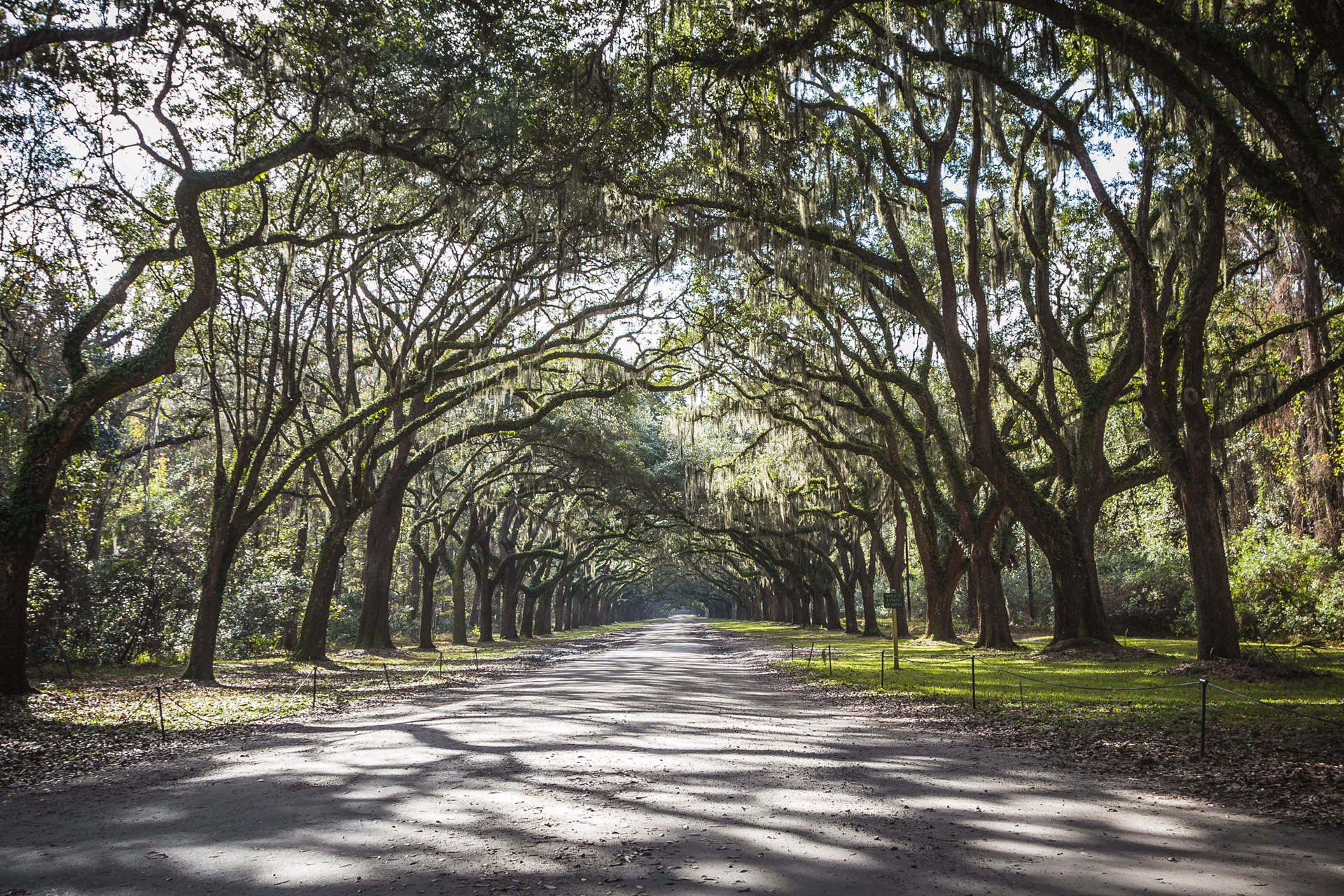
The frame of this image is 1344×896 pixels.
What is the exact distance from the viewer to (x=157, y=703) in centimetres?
1175

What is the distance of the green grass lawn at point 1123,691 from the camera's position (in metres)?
7.75

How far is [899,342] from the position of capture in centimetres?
2283

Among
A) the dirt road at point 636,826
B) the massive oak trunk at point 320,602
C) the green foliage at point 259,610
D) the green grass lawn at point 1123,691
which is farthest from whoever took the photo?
the green foliage at point 259,610

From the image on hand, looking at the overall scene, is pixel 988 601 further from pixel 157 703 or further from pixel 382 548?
pixel 157 703

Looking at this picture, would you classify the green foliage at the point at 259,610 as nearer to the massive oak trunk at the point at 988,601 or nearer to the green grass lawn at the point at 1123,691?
the green grass lawn at the point at 1123,691

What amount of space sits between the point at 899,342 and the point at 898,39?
1271 centimetres

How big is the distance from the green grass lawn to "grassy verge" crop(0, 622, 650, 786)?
8.88 meters

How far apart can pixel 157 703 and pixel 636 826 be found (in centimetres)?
1032

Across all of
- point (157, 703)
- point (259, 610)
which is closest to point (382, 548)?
point (259, 610)

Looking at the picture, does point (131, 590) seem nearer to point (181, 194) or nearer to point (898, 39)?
point (181, 194)

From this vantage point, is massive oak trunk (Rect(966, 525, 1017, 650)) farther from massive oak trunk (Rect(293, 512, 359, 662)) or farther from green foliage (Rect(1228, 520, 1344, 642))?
massive oak trunk (Rect(293, 512, 359, 662))

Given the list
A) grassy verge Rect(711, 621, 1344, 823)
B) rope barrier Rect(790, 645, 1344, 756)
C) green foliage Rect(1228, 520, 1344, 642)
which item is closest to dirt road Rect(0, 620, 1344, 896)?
grassy verge Rect(711, 621, 1344, 823)

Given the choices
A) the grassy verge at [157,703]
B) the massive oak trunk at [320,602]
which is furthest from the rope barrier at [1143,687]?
the massive oak trunk at [320,602]

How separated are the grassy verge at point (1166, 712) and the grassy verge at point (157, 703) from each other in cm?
876
